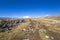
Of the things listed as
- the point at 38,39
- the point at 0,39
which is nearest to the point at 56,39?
the point at 38,39

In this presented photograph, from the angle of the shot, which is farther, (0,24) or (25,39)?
(0,24)

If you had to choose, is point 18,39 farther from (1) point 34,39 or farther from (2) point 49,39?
(2) point 49,39

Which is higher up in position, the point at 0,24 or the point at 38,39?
the point at 0,24

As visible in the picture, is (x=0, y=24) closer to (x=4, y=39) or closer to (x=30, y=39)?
(x=4, y=39)

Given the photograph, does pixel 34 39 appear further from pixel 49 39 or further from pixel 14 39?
pixel 14 39

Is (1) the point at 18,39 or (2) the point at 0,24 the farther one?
(2) the point at 0,24

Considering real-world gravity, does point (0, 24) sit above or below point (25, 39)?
above

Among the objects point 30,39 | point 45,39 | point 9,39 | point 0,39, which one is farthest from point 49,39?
point 0,39
